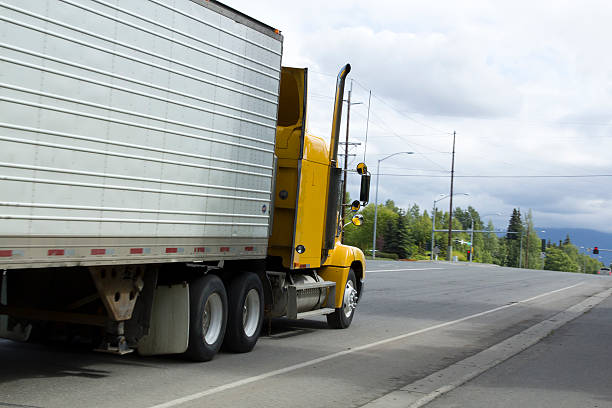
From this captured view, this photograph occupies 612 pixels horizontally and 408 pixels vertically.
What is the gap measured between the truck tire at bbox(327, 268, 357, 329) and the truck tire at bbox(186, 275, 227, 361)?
388 cm

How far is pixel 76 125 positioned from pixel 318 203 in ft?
19.0

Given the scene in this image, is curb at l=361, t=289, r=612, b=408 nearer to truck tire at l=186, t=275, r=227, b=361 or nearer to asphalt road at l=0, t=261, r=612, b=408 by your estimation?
asphalt road at l=0, t=261, r=612, b=408

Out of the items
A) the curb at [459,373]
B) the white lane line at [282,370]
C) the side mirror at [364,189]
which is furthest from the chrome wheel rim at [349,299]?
the curb at [459,373]

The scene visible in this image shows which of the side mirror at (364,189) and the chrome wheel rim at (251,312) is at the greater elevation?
the side mirror at (364,189)

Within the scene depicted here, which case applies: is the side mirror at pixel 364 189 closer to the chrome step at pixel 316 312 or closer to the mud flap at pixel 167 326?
the chrome step at pixel 316 312

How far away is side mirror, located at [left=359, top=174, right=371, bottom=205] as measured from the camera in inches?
511

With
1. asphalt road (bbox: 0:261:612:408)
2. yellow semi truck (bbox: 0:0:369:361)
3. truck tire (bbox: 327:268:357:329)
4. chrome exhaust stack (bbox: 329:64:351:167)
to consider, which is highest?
chrome exhaust stack (bbox: 329:64:351:167)

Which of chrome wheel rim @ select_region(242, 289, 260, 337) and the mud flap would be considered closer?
the mud flap

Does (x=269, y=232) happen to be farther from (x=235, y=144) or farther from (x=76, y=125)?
(x=76, y=125)

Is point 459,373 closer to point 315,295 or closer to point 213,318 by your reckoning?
point 213,318

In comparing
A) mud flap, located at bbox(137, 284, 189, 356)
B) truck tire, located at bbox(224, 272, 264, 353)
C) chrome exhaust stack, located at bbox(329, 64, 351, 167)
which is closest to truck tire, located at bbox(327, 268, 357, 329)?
chrome exhaust stack, located at bbox(329, 64, 351, 167)

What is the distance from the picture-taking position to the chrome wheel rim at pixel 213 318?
9.36m

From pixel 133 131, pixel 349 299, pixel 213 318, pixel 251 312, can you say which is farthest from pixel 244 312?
pixel 349 299

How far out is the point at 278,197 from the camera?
1145 centimetres
